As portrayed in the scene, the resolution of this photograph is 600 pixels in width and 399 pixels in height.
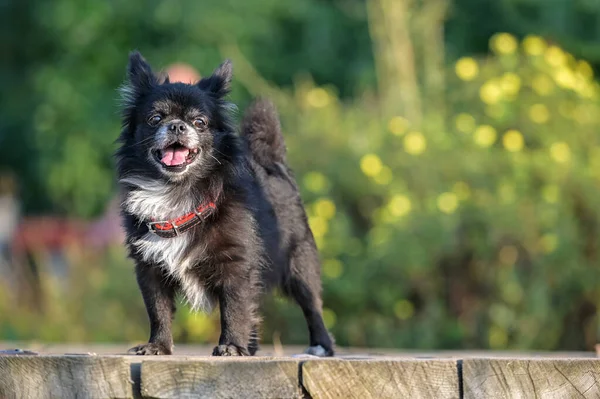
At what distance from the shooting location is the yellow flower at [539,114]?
830 cm

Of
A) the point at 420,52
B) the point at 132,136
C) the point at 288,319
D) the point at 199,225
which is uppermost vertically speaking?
the point at 420,52

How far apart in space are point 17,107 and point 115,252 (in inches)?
495

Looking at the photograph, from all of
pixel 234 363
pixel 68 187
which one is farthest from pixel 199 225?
pixel 68 187

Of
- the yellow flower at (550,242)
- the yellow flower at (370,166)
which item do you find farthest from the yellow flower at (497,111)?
the yellow flower at (550,242)

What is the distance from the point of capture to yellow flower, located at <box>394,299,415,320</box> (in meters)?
7.55

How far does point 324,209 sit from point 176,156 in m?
3.44

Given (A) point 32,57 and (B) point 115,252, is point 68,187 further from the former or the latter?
(B) point 115,252

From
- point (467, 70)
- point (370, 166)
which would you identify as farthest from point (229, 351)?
point (467, 70)

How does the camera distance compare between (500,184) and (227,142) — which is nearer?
(227,142)

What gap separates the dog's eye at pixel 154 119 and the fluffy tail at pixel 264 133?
84cm

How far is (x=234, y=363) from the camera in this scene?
3.40m

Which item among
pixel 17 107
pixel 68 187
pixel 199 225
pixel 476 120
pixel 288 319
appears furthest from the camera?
pixel 17 107

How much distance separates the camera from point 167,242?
4.32m

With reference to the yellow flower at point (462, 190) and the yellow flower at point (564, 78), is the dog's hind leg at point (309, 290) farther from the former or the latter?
the yellow flower at point (564, 78)
